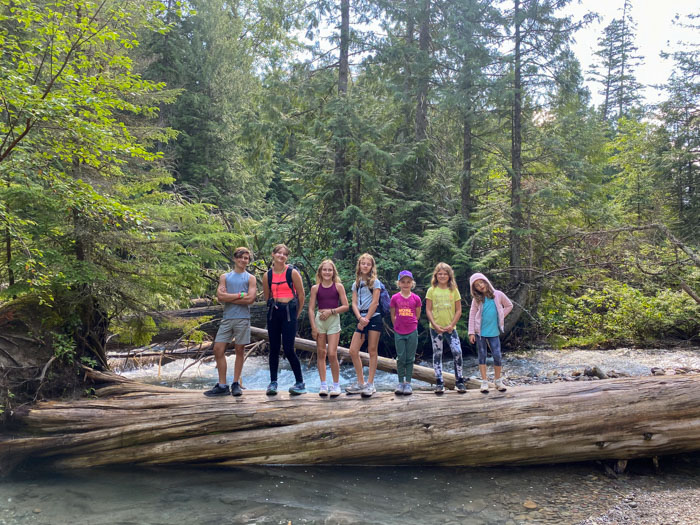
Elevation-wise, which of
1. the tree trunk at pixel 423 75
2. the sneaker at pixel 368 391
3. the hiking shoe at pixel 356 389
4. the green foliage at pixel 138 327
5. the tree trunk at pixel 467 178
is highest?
the tree trunk at pixel 423 75

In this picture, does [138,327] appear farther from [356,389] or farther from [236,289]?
[356,389]

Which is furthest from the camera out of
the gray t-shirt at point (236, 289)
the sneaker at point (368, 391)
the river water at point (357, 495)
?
the gray t-shirt at point (236, 289)

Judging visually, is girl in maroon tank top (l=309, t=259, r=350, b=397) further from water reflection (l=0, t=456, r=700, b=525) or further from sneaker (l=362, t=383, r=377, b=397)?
water reflection (l=0, t=456, r=700, b=525)

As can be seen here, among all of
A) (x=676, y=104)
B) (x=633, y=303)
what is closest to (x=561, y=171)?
(x=633, y=303)

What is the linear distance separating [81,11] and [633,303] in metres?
14.4

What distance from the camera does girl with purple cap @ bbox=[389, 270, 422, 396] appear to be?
6445 mm

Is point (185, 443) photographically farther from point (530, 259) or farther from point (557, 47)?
point (557, 47)

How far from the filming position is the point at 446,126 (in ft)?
55.4

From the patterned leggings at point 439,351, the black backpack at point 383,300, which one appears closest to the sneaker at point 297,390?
the black backpack at point 383,300

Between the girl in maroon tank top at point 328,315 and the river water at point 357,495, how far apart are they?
132 cm

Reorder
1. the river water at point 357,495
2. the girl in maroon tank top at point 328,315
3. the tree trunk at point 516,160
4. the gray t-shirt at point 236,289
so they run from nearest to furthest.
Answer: the river water at point 357,495, the girl in maroon tank top at point 328,315, the gray t-shirt at point 236,289, the tree trunk at point 516,160

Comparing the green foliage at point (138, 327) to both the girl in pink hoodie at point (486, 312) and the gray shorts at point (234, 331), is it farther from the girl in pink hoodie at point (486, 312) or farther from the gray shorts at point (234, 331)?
the girl in pink hoodie at point (486, 312)

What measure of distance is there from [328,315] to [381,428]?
1.63 metres

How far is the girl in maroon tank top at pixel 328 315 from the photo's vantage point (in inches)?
253
